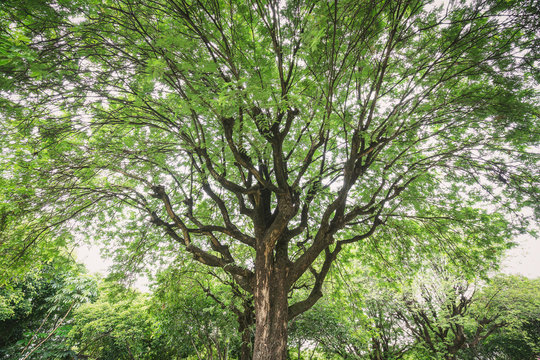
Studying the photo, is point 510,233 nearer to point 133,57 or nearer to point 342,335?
point 342,335

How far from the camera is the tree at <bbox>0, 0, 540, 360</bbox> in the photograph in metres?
2.64

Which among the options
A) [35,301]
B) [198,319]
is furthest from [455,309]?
[35,301]

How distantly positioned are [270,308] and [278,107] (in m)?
3.39

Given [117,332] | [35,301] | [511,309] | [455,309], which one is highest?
[511,309]

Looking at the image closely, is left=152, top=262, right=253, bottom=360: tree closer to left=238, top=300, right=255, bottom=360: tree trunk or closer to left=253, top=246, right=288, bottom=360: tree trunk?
left=238, top=300, right=255, bottom=360: tree trunk

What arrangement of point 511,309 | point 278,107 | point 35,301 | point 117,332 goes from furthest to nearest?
point 35,301 → point 511,309 → point 117,332 → point 278,107

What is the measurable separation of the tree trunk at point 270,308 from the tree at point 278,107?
0.02 meters

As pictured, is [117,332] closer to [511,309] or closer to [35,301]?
[35,301]

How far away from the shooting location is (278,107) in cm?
285

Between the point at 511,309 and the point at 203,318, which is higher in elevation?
the point at 511,309

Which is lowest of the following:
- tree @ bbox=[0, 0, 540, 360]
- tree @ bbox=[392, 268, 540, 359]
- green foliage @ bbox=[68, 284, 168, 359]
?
green foliage @ bbox=[68, 284, 168, 359]

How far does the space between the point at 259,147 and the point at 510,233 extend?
5029mm

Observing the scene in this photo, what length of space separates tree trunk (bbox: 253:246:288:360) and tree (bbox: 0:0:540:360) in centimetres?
2

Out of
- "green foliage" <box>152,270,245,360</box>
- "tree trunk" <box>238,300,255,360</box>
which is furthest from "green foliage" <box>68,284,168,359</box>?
"tree trunk" <box>238,300,255,360</box>
